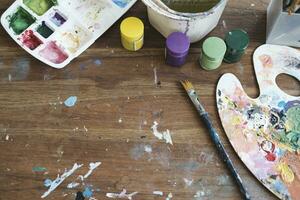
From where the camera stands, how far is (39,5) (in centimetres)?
79

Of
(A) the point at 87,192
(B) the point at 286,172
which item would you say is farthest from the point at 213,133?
(A) the point at 87,192

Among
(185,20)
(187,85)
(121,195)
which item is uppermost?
(185,20)

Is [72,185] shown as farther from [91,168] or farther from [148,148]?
[148,148]

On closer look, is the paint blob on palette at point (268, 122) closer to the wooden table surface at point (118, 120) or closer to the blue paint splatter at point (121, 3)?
the wooden table surface at point (118, 120)

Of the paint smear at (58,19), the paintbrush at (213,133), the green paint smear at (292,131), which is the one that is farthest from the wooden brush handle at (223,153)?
the paint smear at (58,19)

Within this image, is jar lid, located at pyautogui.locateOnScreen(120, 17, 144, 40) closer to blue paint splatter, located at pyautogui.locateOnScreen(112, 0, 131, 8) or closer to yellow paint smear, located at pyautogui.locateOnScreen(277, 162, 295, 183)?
blue paint splatter, located at pyautogui.locateOnScreen(112, 0, 131, 8)

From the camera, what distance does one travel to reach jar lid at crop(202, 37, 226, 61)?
2.34 ft

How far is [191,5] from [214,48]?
12cm

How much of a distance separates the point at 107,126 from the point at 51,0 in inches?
11.1

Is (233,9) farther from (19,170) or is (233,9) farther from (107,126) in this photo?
(19,170)

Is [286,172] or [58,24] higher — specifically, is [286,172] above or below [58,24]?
below

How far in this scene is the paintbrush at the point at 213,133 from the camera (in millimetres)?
674

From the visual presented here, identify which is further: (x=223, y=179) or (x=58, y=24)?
(x=58, y=24)

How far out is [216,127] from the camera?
0.71 m
